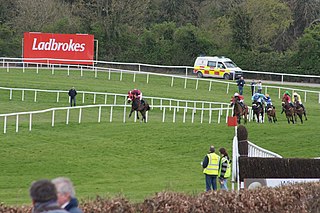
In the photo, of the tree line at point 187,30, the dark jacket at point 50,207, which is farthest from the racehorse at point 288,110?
the dark jacket at point 50,207

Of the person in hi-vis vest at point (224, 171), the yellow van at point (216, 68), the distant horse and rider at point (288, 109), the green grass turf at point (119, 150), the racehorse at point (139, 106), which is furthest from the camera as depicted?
the yellow van at point (216, 68)

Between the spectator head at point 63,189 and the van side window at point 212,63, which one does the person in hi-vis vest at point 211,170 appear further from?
the van side window at point 212,63

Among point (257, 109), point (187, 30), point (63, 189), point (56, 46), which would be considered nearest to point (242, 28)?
point (187, 30)

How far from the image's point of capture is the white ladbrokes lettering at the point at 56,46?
4984 centimetres

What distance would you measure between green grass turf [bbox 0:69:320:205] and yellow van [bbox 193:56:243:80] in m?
15.0

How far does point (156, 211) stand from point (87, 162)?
35.3 feet

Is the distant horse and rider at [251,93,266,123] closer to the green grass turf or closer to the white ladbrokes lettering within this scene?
the green grass turf

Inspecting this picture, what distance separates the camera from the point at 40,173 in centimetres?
1891

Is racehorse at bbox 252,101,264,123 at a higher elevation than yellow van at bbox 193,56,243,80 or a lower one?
lower

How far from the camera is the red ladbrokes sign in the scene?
49.6 metres

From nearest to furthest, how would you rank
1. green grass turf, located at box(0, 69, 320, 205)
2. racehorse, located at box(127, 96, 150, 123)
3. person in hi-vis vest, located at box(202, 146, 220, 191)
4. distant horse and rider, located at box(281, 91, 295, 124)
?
person in hi-vis vest, located at box(202, 146, 220, 191)
green grass turf, located at box(0, 69, 320, 205)
racehorse, located at box(127, 96, 150, 123)
distant horse and rider, located at box(281, 91, 295, 124)

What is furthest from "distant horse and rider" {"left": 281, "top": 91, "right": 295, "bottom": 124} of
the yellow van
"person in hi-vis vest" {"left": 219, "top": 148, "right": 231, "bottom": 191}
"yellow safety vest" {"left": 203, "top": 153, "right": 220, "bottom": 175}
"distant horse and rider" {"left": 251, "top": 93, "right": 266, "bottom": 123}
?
the yellow van

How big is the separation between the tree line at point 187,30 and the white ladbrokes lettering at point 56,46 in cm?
572

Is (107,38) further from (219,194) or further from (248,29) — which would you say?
(219,194)
